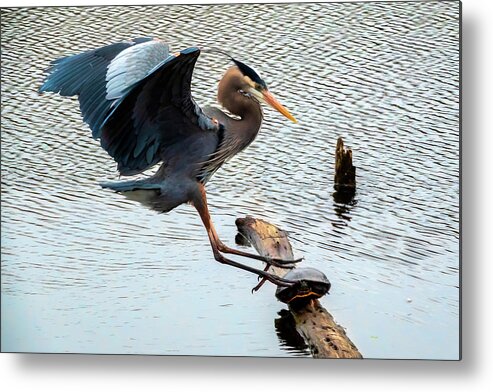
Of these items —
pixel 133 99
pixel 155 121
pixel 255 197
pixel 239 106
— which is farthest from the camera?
pixel 255 197

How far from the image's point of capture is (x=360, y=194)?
3779 mm

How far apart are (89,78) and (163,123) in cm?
31

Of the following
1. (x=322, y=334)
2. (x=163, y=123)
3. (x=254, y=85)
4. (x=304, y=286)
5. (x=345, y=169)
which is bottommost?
(x=322, y=334)

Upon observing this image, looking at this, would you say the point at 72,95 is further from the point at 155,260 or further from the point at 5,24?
the point at 155,260

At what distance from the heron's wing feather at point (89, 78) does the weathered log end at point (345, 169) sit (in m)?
0.75

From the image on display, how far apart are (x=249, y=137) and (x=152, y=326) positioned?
736mm

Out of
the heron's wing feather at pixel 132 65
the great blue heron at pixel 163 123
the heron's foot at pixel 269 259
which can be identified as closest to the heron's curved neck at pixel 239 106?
the great blue heron at pixel 163 123

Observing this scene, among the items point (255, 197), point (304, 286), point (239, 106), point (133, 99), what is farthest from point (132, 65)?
point (304, 286)

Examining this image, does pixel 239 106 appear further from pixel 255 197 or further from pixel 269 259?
pixel 269 259

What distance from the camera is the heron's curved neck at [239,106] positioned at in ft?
12.2

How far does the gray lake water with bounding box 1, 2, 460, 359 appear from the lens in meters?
3.69

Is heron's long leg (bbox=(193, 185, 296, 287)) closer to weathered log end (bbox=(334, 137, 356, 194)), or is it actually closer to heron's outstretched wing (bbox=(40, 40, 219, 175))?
heron's outstretched wing (bbox=(40, 40, 219, 175))

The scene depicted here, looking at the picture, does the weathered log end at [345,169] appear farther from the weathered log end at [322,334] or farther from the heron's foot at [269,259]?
the weathered log end at [322,334]

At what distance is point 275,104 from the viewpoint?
378 centimetres
